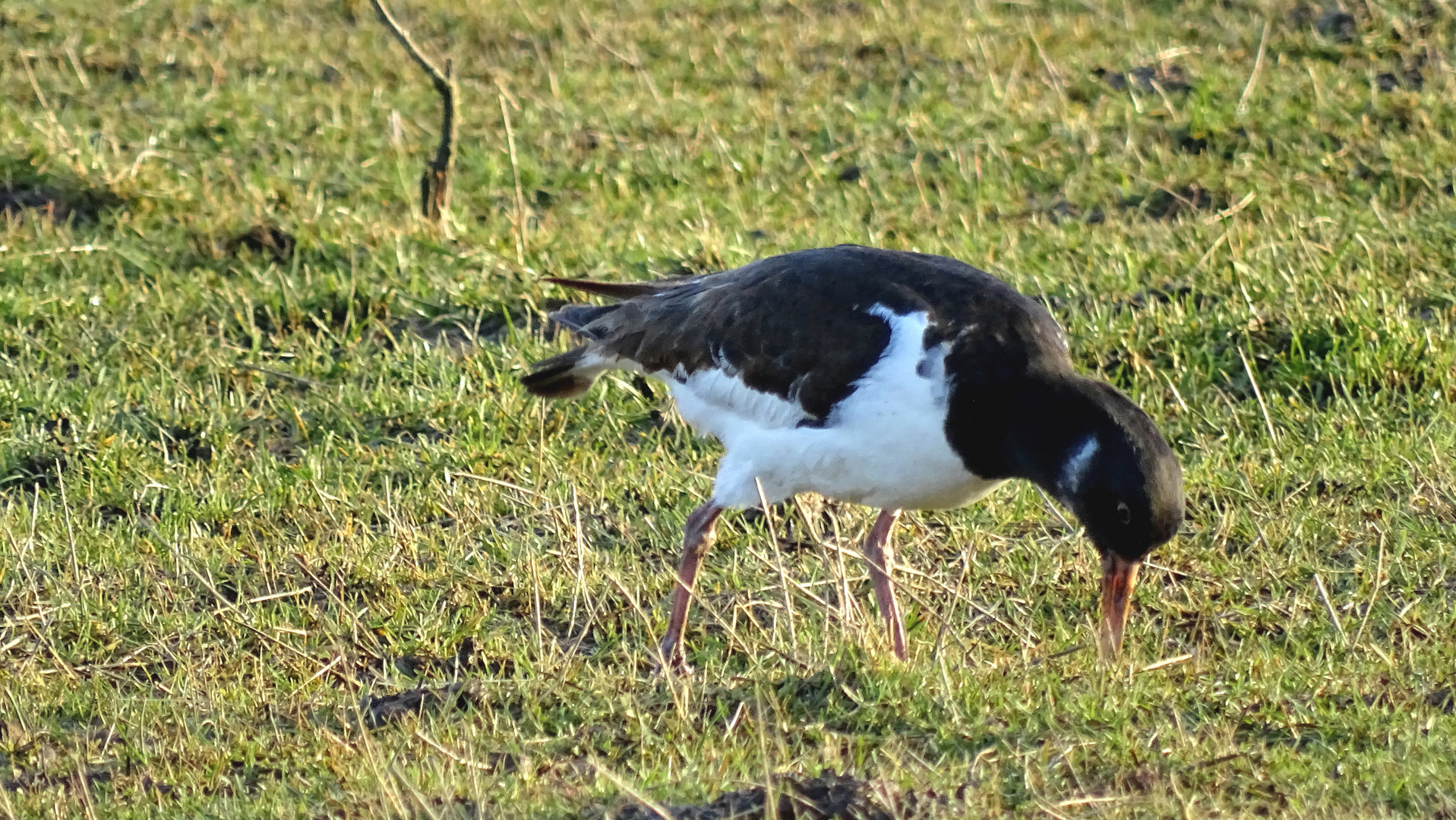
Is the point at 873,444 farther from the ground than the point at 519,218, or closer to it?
farther from the ground

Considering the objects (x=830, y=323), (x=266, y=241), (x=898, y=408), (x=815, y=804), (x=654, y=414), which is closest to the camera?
(x=815, y=804)

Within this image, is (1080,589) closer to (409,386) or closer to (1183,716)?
(1183,716)

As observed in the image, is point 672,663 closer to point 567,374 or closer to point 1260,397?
point 567,374

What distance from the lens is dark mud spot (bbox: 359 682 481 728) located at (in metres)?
4.50

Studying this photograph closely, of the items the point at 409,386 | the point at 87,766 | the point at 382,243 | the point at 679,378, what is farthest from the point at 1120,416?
the point at 382,243

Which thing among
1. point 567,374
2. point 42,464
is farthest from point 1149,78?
point 42,464

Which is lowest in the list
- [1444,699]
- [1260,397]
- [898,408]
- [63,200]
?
[63,200]

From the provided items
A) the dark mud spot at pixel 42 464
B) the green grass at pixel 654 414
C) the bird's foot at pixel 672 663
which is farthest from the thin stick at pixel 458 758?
the dark mud spot at pixel 42 464

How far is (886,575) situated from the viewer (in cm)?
474

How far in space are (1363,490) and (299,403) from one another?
3764 millimetres

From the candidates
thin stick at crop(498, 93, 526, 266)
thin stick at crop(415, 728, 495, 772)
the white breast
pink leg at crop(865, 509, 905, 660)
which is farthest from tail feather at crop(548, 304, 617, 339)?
thin stick at crop(415, 728, 495, 772)

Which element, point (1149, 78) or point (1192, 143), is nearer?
point (1192, 143)

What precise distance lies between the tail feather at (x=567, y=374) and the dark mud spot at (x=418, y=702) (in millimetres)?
1409

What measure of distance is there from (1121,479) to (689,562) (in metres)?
1.33
